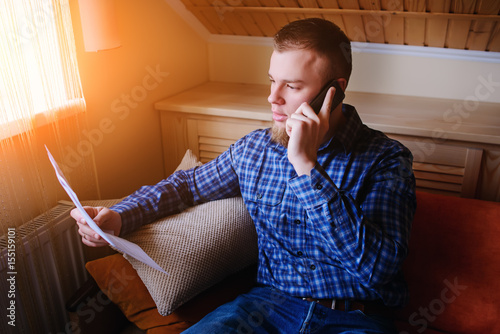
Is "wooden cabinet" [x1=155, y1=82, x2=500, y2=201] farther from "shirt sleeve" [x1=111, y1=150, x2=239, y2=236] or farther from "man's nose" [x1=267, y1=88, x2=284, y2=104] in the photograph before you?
"man's nose" [x1=267, y1=88, x2=284, y2=104]

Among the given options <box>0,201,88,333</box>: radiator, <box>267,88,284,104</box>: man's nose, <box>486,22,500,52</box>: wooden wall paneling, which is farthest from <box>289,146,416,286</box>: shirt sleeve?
<box>486,22,500,52</box>: wooden wall paneling

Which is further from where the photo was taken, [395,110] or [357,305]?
[395,110]

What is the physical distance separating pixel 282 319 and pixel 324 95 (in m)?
0.61

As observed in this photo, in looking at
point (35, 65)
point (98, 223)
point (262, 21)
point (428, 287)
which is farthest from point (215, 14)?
point (428, 287)

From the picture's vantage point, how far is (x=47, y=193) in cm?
140

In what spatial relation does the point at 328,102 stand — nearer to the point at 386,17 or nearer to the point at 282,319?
the point at 282,319

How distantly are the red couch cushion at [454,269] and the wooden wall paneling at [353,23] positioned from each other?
92 centimetres

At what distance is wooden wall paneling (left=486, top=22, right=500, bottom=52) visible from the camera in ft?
5.65

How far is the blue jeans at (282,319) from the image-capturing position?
1.10 m

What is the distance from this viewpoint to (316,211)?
997 mm

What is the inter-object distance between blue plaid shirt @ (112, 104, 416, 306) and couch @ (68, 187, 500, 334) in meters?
0.17

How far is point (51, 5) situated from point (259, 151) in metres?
0.78

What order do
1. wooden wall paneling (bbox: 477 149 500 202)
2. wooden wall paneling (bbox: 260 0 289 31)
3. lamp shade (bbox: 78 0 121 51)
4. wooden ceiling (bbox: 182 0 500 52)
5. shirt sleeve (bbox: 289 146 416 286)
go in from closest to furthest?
shirt sleeve (bbox: 289 146 416 286)
lamp shade (bbox: 78 0 121 51)
wooden wall paneling (bbox: 477 149 500 202)
wooden ceiling (bbox: 182 0 500 52)
wooden wall paneling (bbox: 260 0 289 31)

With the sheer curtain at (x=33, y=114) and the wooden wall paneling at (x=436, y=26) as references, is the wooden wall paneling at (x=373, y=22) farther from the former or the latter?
the sheer curtain at (x=33, y=114)
